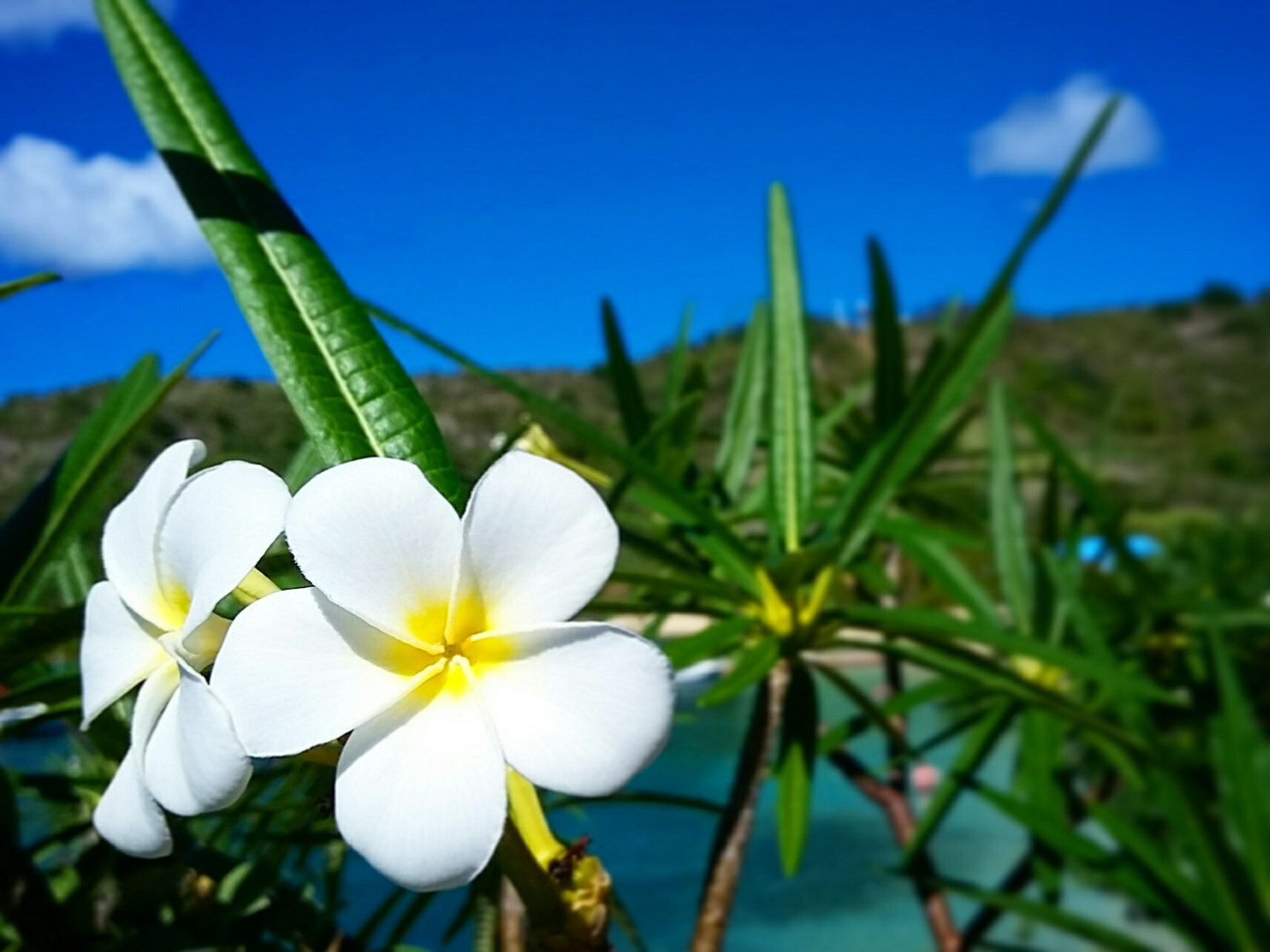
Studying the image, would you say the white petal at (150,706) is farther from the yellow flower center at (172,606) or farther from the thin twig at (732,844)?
the thin twig at (732,844)

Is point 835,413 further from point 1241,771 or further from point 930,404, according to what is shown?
point 1241,771

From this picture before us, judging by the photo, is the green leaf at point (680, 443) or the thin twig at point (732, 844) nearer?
the thin twig at point (732, 844)

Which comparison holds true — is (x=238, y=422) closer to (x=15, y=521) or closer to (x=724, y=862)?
(x=15, y=521)

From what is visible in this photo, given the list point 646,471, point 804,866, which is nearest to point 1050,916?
point 646,471

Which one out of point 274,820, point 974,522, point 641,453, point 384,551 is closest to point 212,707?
point 384,551

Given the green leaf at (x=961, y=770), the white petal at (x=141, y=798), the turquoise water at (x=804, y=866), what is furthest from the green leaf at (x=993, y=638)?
the turquoise water at (x=804, y=866)

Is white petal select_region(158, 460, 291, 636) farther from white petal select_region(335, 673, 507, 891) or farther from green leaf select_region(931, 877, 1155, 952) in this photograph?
Answer: green leaf select_region(931, 877, 1155, 952)
